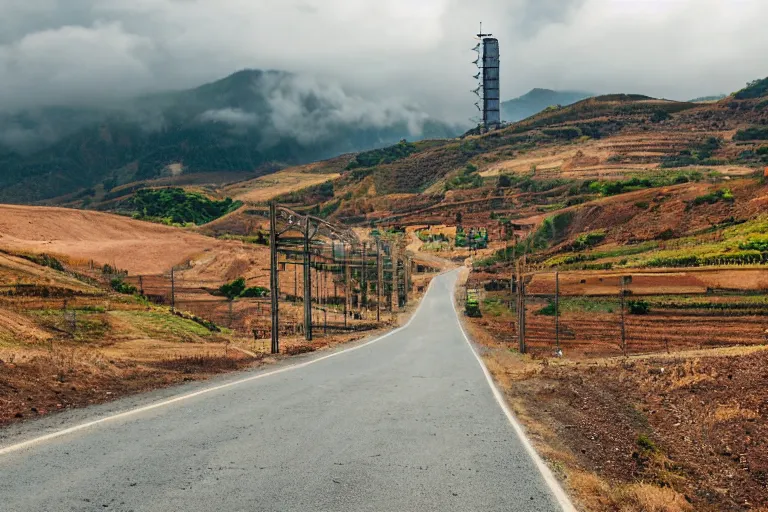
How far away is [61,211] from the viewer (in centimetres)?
8706

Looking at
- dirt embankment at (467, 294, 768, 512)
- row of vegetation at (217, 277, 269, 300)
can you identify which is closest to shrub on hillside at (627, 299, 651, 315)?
row of vegetation at (217, 277, 269, 300)

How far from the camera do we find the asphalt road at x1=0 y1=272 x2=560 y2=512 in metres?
6.59

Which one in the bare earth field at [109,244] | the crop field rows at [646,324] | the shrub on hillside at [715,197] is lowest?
the crop field rows at [646,324]

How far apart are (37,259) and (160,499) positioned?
177ft

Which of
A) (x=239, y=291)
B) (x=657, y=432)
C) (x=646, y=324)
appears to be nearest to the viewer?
(x=657, y=432)

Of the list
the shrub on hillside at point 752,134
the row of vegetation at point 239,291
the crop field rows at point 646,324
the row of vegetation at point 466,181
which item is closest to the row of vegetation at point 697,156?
the shrub on hillside at point 752,134

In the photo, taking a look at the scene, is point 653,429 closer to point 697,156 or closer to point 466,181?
point 697,156

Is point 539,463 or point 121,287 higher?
point 121,287

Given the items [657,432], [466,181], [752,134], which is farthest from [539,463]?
[752,134]

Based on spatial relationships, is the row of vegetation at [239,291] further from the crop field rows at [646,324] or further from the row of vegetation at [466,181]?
the row of vegetation at [466,181]

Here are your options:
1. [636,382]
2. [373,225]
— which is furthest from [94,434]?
[373,225]

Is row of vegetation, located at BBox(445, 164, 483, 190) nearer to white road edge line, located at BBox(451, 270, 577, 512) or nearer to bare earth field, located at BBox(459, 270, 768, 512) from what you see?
bare earth field, located at BBox(459, 270, 768, 512)

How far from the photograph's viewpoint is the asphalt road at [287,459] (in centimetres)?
659

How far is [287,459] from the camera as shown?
8141mm
